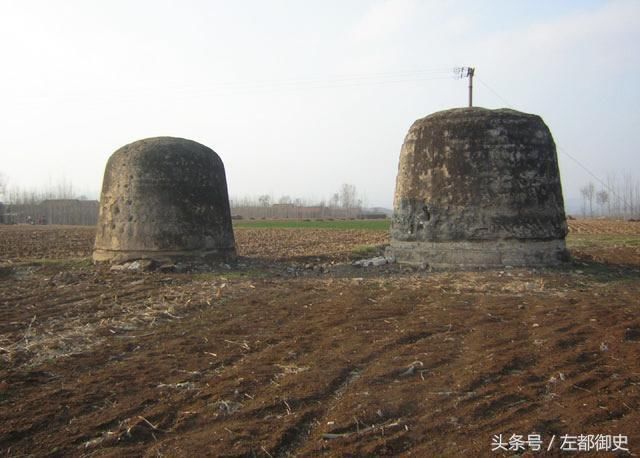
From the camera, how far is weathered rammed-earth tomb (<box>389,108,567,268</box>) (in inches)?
409

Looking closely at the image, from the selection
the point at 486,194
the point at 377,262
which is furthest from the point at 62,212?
the point at 486,194

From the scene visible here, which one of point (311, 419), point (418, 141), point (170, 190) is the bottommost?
point (311, 419)

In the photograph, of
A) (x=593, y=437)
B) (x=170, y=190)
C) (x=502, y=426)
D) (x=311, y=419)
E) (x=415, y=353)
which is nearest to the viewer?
(x=593, y=437)

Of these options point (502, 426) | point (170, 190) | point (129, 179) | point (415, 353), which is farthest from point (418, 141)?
point (502, 426)

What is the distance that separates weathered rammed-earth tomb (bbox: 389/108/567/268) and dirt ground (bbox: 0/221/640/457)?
1815 millimetres

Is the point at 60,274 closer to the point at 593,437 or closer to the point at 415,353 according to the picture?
the point at 415,353

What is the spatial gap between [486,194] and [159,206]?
255 inches

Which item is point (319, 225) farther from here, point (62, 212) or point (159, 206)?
point (159, 206)

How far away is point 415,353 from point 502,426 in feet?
5.49

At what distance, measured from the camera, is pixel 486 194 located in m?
10.5

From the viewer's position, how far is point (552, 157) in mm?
11000

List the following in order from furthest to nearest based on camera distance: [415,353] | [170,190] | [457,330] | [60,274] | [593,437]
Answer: [170,190], [60,274], [457,330], [415,353], [593,437]

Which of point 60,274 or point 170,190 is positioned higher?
point 170,190

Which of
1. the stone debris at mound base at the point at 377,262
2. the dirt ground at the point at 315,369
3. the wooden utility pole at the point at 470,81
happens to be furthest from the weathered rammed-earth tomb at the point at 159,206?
the wooden utility pole at the point at 470,81
